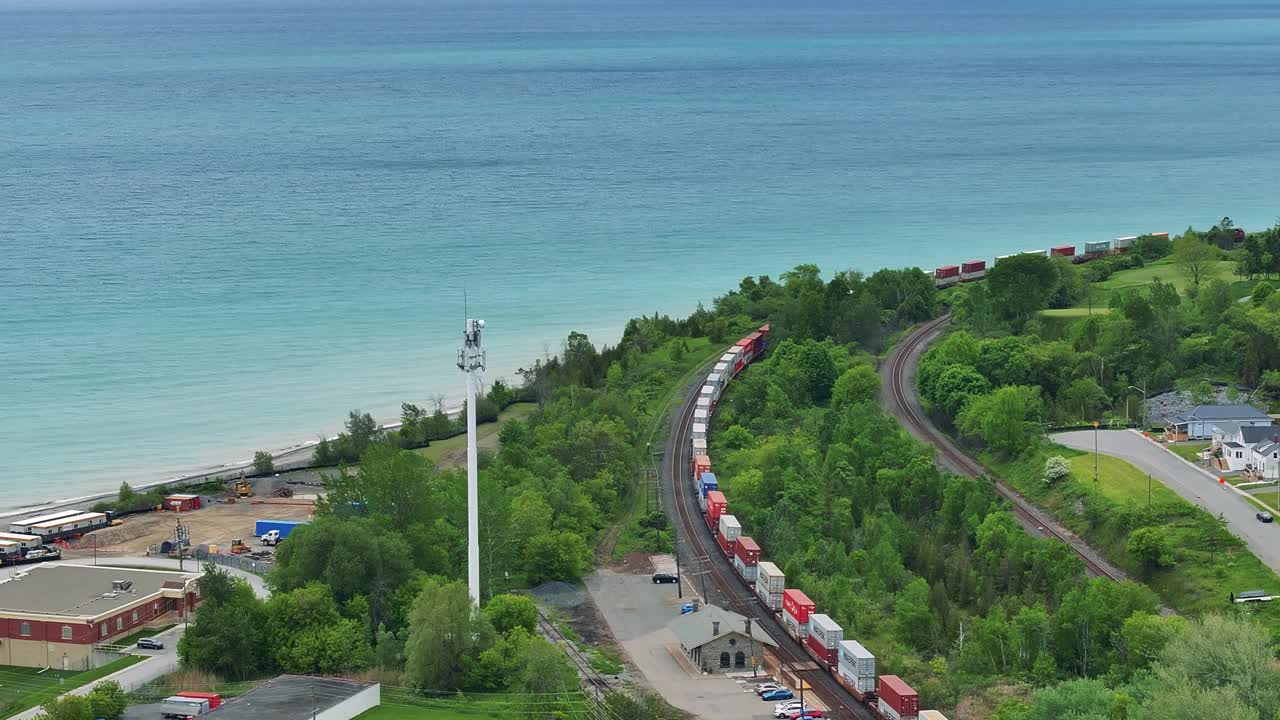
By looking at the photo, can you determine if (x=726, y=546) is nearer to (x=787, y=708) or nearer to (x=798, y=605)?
(x=798, y=605)

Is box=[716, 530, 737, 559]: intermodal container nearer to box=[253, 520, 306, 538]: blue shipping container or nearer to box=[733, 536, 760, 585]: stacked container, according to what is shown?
box=[733, 536, 760, 585]: stacked container

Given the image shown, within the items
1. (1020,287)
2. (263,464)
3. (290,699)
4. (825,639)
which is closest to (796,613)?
(825,639)

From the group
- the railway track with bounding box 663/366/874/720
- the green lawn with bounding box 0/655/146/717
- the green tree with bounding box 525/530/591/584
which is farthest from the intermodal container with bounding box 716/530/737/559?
the green lawn with bounding box 0/655/146/717

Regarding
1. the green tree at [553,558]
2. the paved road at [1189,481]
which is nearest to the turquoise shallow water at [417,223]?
the green tree at [553,558]

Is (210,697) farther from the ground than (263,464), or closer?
closer

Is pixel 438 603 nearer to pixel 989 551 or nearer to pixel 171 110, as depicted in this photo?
pixel 989 551

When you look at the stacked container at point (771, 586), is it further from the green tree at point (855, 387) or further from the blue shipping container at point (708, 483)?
the green tree at point (855, 387)
